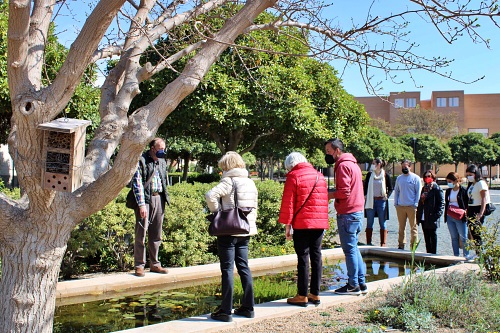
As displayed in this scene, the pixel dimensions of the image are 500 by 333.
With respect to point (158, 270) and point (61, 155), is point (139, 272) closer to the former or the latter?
point (158, 270)

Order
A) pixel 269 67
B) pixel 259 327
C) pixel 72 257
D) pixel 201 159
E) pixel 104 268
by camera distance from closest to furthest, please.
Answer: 1. pixel 259 327
2. pixel 72 257
3. pixel 104 268
4. pixel 269 67
5. pixel 201 159

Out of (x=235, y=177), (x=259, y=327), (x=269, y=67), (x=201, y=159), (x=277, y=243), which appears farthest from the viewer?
(x=201, y=159)

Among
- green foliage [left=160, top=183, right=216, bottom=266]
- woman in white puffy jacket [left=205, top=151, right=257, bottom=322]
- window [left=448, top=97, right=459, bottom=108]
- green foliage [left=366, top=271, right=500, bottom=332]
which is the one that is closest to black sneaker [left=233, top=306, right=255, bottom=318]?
woman in white puffy jacket [left=205, top=151, right=257, bottom=322]

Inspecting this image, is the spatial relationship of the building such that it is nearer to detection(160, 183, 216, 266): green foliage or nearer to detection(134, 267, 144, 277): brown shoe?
detection(160, 183, 216, 266): green foliage

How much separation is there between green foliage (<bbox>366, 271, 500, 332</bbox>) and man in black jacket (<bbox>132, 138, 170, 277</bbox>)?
3.22 m

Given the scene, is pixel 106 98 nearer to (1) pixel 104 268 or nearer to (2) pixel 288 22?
(2) pixel 288 22

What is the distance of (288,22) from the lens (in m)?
5.55

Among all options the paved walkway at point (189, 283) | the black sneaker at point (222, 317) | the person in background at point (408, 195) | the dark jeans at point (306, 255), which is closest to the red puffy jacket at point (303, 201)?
the dark jeans at point (306, 255)

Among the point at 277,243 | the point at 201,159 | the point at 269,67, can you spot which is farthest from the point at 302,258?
the point at 201,159

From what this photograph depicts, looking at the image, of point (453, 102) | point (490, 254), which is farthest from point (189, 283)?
point (453, 102)

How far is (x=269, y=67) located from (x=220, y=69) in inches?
55.1

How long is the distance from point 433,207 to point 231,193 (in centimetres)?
536

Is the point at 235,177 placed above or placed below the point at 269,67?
below

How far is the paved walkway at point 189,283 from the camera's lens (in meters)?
5.01
